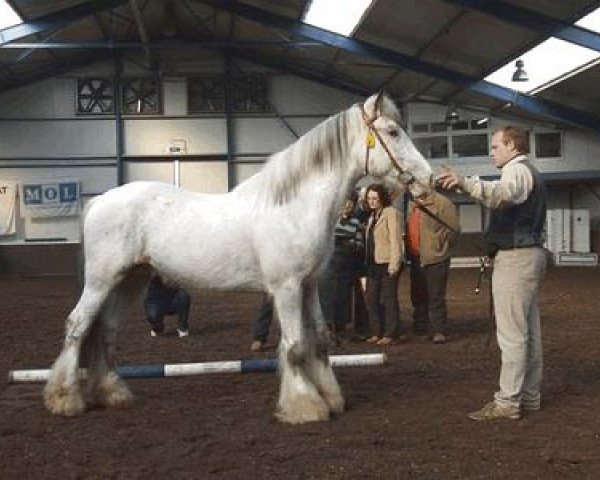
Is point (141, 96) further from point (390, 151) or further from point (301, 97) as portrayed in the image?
point (390, 151)

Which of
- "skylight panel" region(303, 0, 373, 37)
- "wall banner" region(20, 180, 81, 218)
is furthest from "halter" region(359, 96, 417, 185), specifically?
"wall banner" region(20, 180, 81, 218)

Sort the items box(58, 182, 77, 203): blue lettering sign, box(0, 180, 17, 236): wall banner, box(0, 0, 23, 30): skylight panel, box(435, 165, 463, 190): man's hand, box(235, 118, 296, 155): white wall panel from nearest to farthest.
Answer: box(435, 165, 463, 190): man's hand
box(0, 0, 23, 30): skylight panel
box(0, 180, 17, 236): wall banner
box(58, 182, 77, 203): blue lettering sign
box(235, 118, 296, 155): white wall panel

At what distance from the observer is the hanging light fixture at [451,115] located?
2238 cm

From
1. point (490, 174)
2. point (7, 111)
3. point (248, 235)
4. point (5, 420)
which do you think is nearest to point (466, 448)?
point (248, 235)

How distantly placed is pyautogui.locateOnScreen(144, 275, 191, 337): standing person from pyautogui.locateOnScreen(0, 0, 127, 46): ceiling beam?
10890mm

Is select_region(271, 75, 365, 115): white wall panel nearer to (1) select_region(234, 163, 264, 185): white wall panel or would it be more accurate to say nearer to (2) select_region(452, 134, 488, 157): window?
(1) select_region(234, 163, 264, 185): white wall panel

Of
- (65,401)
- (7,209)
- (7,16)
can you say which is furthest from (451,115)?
(65,401)

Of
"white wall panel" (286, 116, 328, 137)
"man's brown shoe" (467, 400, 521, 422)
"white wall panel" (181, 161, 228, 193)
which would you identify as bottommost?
"man's brown shoe" (467, 400, 521, 422)

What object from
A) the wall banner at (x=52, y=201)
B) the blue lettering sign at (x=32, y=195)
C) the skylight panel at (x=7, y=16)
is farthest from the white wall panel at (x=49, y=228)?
the skylight panel at (x=7, y=16)

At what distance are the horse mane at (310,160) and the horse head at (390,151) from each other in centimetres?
15

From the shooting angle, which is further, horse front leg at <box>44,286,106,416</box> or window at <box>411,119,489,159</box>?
window at <box>411,119,489,159</box>

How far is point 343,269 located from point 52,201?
16.8 m

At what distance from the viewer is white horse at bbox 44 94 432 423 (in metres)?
4.58

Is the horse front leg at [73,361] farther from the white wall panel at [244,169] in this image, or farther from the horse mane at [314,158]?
the white wall panel at [244,169]
